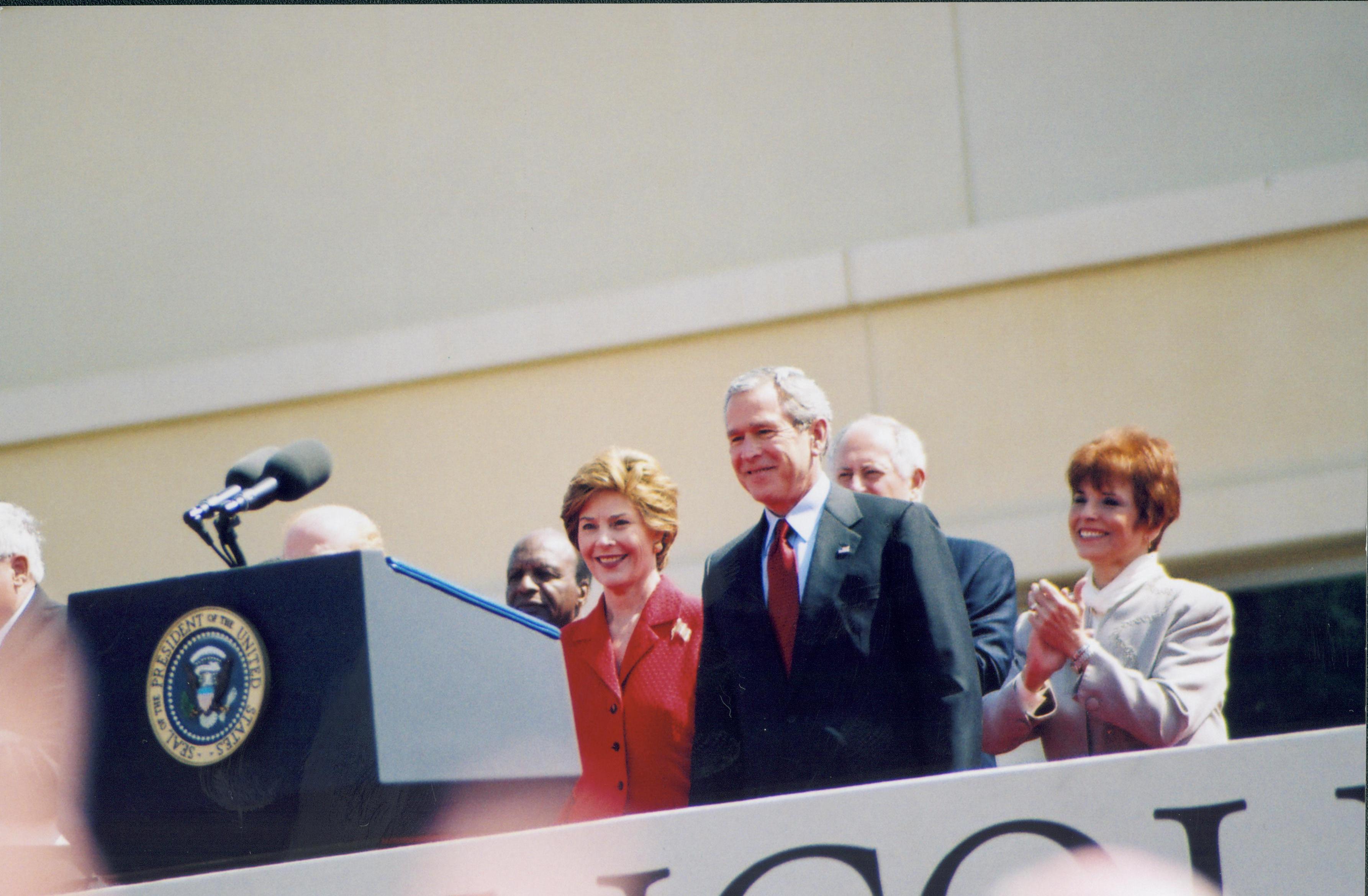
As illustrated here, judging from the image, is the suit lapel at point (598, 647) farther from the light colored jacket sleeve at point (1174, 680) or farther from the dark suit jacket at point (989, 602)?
the light colored jacket sleeve at point (1174, 680)

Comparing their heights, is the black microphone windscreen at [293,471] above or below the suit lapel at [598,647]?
above

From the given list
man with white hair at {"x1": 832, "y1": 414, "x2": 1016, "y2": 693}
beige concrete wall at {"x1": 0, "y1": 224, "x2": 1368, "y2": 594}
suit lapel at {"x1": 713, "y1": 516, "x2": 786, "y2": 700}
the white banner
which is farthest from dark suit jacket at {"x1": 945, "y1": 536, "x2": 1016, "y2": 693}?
beige concrete wall at {"x1": 0, "y1": 224, "x2": 1368, "y2": 594}

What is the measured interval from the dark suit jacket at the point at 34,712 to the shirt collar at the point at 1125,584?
5.48 ft

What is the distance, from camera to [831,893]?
1401mm

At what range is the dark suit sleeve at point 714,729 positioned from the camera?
2111mm

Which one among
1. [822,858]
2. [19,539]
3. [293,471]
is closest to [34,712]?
[293,471]

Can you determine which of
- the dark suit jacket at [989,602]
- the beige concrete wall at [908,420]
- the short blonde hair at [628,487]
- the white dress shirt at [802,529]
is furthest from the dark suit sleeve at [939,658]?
the beige concrete wall at [908,420]

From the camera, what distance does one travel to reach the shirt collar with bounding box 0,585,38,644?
2.33 meters

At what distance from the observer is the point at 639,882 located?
4.66ft

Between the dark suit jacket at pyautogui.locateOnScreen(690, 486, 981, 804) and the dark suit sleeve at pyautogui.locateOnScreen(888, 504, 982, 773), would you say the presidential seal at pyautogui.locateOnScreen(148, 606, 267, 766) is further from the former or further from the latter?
the dark suit sleeve at pyautogui.locateOnScreen(888, 504, 982, 773)

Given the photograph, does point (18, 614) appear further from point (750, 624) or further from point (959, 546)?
point (959, 546)

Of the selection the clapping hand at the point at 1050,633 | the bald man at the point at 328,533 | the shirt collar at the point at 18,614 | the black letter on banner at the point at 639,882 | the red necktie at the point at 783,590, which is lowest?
the black letter on banner at the point at 639,882

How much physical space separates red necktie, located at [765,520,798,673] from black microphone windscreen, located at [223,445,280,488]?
2.70ft

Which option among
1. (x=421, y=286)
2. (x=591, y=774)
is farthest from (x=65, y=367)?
(x=591, y=774)
